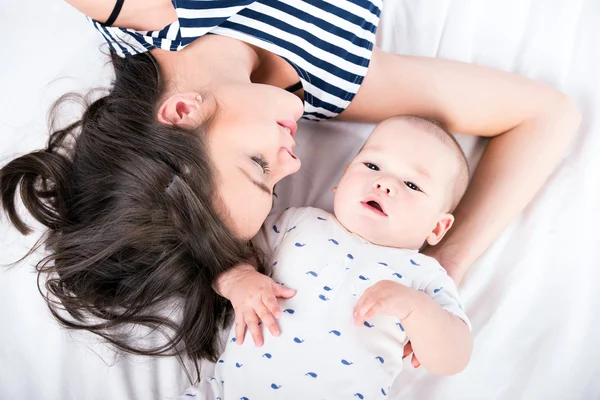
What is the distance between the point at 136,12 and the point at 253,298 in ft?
1.82

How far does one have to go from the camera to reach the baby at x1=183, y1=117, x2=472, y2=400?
3.43ft

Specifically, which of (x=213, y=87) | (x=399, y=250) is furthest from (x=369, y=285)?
(x=213, y=87)

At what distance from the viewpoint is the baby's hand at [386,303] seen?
99cm

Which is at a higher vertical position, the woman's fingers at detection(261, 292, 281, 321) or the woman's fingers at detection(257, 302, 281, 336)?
the woman's fingers at detection(261, 292, 281, 321)

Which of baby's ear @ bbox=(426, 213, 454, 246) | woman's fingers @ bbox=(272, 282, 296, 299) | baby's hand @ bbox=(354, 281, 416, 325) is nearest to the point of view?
baby's hand @ bbox=(354, 281, 416, 325)

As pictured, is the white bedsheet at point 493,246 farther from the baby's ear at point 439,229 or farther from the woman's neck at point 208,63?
the woman's neck at point 208,63

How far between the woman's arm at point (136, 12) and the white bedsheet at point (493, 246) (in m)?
0.27

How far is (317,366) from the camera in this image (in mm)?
1045

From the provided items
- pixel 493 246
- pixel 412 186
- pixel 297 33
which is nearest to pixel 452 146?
pixel 412 186

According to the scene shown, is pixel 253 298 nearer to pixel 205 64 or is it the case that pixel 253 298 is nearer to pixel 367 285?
pixel 367 285

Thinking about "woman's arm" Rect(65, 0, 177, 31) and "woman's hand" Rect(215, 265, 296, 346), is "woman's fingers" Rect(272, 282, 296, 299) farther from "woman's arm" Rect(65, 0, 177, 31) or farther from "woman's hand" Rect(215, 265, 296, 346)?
"woman's arm" Rect(65, 0, 177, 31)

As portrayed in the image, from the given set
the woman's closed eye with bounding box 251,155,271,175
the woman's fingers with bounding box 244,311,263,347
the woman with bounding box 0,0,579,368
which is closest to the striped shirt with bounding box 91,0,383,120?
the woman with bounding box 0,0,579,368

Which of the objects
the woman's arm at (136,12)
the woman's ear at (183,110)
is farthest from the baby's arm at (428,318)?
the woman's arm at (136,12)

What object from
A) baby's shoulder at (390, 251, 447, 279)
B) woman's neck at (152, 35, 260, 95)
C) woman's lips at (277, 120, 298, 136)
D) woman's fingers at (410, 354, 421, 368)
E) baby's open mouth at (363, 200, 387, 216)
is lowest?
woman's fingers at (410, 354, 421, 368)
